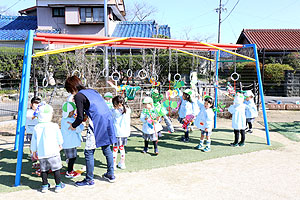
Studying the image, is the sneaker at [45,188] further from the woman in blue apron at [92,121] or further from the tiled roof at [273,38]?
the tiled roof at [273,38]

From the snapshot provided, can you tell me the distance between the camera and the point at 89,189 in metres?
3.77

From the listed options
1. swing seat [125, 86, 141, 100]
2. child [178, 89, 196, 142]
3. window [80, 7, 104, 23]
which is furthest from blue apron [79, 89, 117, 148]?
window [80, 7, 104, 23]

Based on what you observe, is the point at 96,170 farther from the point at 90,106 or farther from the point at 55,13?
the point at 55,13

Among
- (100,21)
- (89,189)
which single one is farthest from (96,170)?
(100,21)

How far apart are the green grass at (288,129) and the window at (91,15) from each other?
1370 centimetres

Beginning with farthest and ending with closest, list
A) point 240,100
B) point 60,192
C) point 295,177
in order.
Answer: point 240,100
point 295,177
point 60,192

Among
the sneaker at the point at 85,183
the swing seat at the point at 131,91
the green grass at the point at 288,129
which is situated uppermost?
the swing seat at the point at 131,91

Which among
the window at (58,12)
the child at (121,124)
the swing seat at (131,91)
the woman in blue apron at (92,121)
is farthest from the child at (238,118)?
the window at (58,12)

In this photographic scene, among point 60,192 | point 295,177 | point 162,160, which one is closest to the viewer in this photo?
point 60,192

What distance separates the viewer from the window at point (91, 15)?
17.8 metres

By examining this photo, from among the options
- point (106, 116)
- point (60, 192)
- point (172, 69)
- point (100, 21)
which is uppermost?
point (100, 21)

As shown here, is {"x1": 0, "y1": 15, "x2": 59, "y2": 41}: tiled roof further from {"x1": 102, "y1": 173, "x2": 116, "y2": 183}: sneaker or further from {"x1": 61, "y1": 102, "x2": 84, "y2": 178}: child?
{"x1": 102, "y1": 173, "x2": 116, "y2": 183}: sneaker

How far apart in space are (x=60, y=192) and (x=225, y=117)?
6842 mm

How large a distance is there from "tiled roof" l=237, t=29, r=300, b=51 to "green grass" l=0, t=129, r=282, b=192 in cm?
1469
